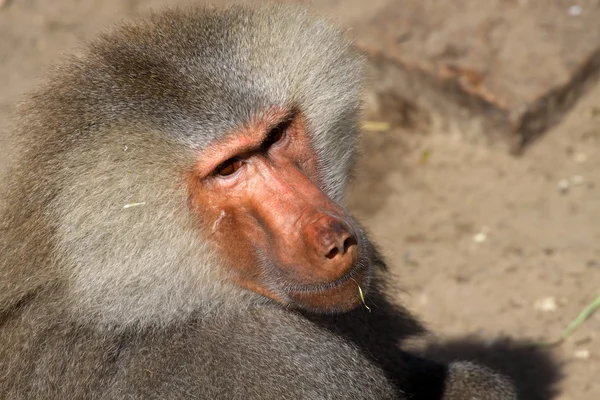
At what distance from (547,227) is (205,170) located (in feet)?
8.19

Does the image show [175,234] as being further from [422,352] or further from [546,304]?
[546,304]

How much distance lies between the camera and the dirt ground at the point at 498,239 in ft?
13.2

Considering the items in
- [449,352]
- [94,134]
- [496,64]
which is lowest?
[449,352]

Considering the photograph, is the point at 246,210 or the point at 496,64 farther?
the point at 496,64

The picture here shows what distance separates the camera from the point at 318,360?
264 cm

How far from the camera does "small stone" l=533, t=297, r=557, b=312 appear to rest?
4164mm

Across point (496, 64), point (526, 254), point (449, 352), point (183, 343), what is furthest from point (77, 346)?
point (496, 64)

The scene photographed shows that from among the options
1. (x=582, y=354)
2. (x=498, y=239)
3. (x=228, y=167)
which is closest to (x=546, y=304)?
(x=582, y=354)

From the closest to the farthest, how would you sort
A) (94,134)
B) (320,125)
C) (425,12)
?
1. (94,134)
2. (320,125)
3. (425,12)

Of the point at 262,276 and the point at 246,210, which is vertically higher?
the point at 246,210

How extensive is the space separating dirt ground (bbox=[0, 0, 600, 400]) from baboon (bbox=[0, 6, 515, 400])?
44.1 inches

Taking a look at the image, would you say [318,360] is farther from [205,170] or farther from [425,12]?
[425,12]

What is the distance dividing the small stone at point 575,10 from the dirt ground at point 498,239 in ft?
1.57

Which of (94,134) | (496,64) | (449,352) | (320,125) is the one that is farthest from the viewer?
(496,64)
